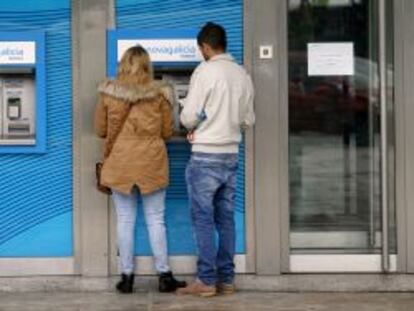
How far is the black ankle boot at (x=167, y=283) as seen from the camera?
709 centimetres

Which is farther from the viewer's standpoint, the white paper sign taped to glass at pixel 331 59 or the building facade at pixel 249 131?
the white paper sign taped to glass at pixel 331 59

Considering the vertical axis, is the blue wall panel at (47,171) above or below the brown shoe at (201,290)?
above

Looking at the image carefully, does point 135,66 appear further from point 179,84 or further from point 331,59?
point 331,59

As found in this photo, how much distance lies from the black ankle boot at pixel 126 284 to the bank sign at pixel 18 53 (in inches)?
63.8

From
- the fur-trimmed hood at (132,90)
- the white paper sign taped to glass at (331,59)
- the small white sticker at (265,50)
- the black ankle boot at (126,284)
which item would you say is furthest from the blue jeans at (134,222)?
the white paper sign taped to glass at (331,59)

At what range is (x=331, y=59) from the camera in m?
7.34

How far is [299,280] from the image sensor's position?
7.26m

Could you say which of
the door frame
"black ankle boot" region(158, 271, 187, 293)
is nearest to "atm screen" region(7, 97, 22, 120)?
"black ankle boot" region(158, 271, 187, 293)

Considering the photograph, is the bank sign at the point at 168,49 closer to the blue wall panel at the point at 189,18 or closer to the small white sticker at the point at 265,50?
the blue wall panel at the point at 189,18

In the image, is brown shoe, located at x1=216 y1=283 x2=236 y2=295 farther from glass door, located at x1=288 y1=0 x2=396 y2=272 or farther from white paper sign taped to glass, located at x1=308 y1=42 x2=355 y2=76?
white paper sign taped to glass, located at x1=308 y1=42 x2=355 y2=76

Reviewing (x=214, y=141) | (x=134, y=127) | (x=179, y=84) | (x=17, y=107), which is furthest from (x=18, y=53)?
(x=214, y=141)

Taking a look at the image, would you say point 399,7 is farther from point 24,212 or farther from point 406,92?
point 24,212

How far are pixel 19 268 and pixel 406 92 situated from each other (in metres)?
2.98

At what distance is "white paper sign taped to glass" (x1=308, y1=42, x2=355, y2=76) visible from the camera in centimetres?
732
